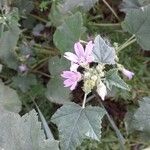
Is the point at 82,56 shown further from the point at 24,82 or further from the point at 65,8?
the point at 24,82

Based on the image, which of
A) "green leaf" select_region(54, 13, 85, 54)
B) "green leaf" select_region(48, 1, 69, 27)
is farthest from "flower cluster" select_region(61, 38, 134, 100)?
"green leaf" select_region(48, 1, 69, 27)

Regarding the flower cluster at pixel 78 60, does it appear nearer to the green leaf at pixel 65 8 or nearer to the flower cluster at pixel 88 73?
the flower cluster at pixel 88 73

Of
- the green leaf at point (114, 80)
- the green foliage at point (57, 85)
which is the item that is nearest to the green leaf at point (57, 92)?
the green foliage at point (57, 85)

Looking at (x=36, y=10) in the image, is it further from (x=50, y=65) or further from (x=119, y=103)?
(x=119, y=103)

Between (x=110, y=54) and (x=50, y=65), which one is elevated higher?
(x=110, y=54)

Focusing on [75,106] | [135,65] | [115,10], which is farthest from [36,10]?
[75,106]

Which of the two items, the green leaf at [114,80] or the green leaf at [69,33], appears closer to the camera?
the green leaf at [114,80]

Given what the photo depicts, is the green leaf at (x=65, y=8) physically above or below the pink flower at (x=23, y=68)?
above
